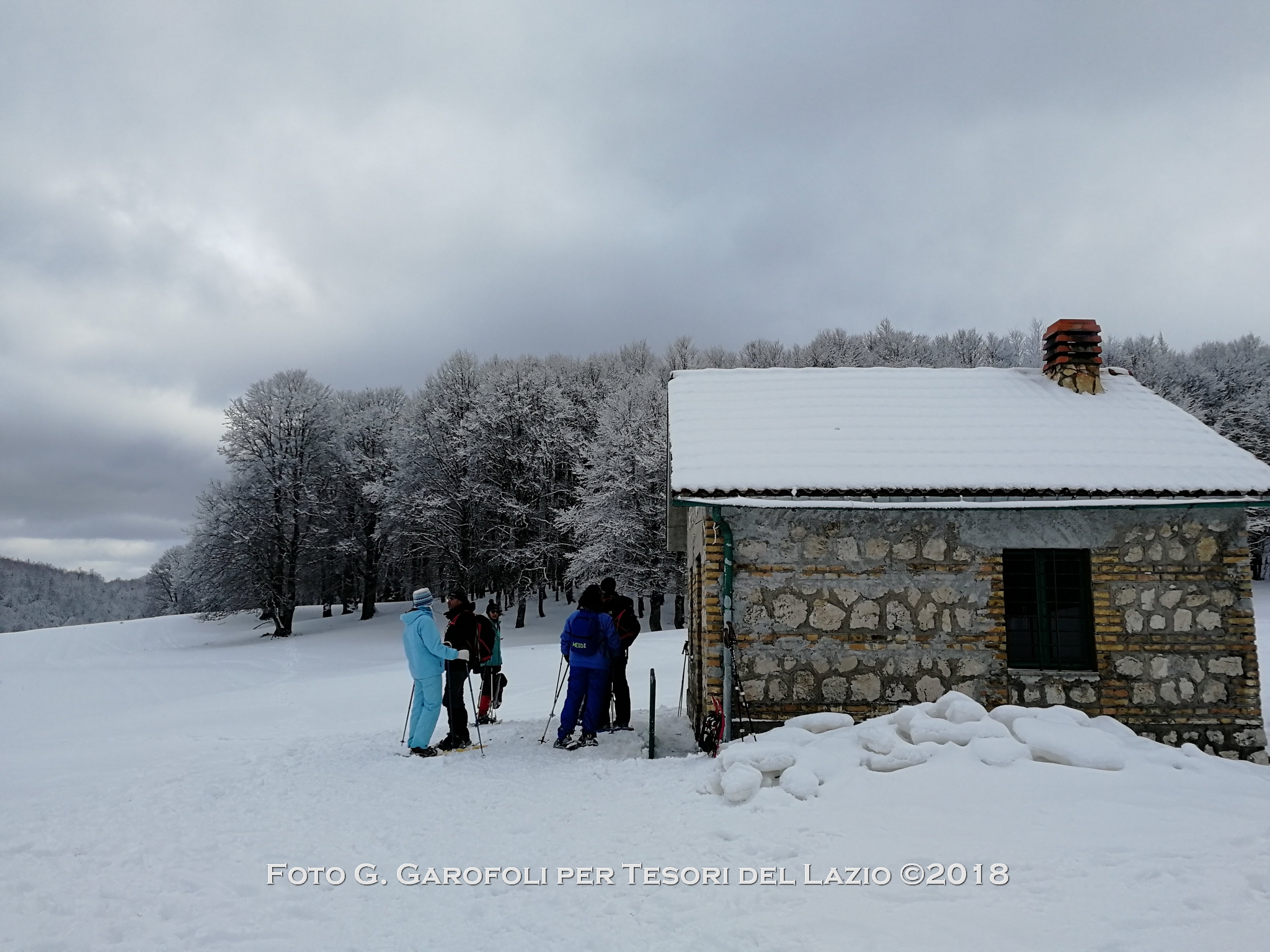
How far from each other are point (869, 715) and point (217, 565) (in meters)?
30.8

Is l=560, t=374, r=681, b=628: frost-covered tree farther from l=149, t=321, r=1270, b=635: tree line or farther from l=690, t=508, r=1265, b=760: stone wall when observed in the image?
l=690, t=508, r=1265, b=760: stone wall

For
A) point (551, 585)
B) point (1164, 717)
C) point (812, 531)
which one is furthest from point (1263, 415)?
point (812, 531)

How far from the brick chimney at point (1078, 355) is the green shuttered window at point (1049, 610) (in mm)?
3361

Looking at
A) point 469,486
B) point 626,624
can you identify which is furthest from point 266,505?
point 626,624

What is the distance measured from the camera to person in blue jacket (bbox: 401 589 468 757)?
866 centimetres

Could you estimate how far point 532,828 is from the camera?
5.78m

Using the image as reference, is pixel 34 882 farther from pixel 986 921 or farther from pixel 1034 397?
pixel 1034 397

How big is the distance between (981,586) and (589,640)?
4493mm

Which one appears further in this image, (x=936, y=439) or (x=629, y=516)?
(x=629, y=516)

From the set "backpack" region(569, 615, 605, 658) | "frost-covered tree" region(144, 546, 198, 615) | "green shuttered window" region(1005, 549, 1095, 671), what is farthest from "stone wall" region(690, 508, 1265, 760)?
"frost-covered tree" region(144, 546, 198, 615)

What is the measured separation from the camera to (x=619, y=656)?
955 centimetres

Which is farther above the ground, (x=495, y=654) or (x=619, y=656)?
(x=619, y=656)

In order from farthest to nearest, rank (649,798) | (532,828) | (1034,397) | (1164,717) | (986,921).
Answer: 1. (1034,397)
2. (1164,717)
3. (649,798)
4. (532,828)
5. (986,921)

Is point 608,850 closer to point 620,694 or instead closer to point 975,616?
point 620,694
